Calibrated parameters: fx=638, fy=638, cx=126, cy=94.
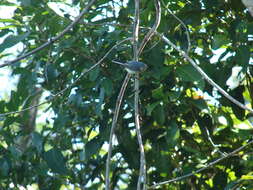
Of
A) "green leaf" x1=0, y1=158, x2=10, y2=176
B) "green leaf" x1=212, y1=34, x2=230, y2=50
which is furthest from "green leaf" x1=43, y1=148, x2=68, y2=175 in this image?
"green leaf" x1=212, y1=34, x2=230, y2=50

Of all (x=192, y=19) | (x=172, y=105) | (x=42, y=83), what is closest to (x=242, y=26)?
(x=192, y=19)

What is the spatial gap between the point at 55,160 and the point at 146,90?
523mm

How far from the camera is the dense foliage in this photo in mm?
2703

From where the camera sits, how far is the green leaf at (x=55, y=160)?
9.50 feet

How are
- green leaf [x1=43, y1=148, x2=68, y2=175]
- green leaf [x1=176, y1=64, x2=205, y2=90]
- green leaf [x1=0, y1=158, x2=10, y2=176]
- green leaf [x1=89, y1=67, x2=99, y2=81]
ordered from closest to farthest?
green leaf [x1=176, y1=64, x2=205, y2=90] < green leaf [x1=89, y1=67, x2=99, y2=81] < green leaf [x1=43, y1=148, x2=68, y2=175] < green leaf [x1=0, y1=158, x2=10, y2=176]

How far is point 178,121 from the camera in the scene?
9.71ft

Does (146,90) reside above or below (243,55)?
below

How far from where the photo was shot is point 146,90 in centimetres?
285

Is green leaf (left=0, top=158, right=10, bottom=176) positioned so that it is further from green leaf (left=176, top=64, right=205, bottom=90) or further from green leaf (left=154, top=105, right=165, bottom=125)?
green leaf (left=176, top=64, right=205, bottom=90)

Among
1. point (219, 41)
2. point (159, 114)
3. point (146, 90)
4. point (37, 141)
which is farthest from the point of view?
point (37, 141)

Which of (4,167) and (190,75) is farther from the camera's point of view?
(4,167)

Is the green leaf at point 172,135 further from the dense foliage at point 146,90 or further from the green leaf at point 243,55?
the green leaf at point 243,55

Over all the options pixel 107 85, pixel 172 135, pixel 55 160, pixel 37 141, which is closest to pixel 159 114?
pixel 172 135

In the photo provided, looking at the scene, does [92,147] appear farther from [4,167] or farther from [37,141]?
[4,167]
